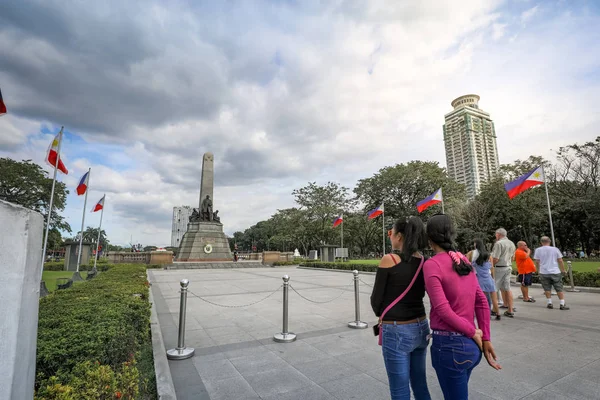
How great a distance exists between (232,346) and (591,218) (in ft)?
119

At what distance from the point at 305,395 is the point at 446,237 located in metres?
2.34

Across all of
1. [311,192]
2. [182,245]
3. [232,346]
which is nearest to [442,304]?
[232,346]

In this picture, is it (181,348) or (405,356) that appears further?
(181,348)

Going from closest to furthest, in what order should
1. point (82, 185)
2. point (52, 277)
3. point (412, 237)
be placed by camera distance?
point (412, 237), point (82, 185), point (52, 277)

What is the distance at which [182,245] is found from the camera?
28.9 meters

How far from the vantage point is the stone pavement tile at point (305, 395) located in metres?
3.21

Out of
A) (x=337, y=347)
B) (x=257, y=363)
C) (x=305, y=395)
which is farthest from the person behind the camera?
(x=337, y=347)

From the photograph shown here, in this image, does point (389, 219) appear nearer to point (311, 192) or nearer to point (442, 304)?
point (311, 192)

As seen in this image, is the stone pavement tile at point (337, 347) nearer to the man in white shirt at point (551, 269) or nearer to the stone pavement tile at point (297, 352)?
the stone pavement tile at point (297, 352)

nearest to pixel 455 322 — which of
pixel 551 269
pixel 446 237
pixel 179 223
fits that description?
pixel 446 237

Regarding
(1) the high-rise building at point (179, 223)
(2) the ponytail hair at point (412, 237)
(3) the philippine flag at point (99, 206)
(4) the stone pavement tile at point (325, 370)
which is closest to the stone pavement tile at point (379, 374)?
(4) the stone pavement tile at point (325, 370)

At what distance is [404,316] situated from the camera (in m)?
2.20

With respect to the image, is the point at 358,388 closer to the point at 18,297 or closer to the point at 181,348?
the point at 181,348

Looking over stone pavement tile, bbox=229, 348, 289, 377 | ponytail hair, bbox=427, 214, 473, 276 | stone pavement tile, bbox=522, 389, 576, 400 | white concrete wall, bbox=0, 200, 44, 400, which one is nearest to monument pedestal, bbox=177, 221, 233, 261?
stone pavement tile, bbox=229, 348, 289, 377
